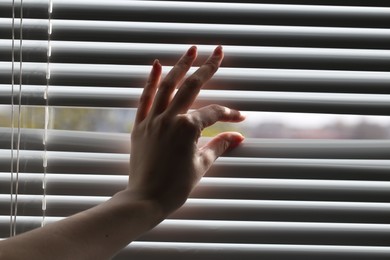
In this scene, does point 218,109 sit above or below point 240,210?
above

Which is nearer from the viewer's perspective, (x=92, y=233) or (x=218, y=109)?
(x=92, y=233)

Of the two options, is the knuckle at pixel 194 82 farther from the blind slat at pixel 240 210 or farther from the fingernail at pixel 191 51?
the blind slat at pixel 240 210

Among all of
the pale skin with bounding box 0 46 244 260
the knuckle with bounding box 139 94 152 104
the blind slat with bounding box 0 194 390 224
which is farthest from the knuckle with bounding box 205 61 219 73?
the blind slat with bounding box 0 194 390 224

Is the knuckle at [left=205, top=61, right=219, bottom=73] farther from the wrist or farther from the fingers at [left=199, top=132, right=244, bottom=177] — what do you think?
the wrist

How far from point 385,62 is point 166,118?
0.41 meters

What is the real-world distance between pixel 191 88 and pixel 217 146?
0.12 metres

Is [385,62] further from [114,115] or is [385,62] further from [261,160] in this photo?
[114,115]

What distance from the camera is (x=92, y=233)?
2.96ft

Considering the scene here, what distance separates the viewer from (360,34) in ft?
3.46

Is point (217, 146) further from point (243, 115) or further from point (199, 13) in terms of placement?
point (199, 13)

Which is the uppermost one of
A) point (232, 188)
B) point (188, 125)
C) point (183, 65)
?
point (183, 65)

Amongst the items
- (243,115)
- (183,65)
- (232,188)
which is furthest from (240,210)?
(183,65)

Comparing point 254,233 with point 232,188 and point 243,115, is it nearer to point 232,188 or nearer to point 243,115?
point 232,188

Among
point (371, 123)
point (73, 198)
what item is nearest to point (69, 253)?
point (73, 198)
